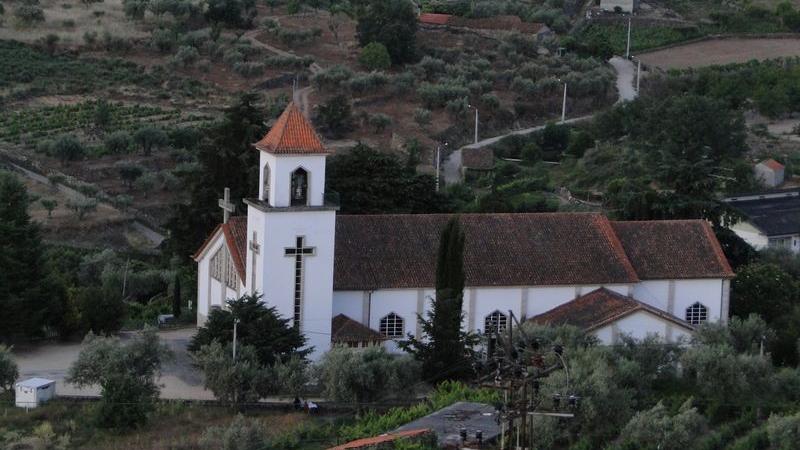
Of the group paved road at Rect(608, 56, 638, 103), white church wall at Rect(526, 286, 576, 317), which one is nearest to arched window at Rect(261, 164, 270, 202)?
white church wall at Rect(526, 286, 576, 317)

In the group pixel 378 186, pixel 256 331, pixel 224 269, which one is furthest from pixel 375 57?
pixel 256 331

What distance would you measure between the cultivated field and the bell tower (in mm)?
57814

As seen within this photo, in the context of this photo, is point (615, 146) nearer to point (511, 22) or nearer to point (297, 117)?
point (511, 22)

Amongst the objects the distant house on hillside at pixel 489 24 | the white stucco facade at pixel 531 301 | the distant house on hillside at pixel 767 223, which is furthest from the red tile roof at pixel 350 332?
the distant house on hillside at pixel 489 24

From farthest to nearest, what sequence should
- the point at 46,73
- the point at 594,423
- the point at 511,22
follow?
the point at 511,22 < the point at 46,73 < the point at 594,423

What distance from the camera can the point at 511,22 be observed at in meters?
113

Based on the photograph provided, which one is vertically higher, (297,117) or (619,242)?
(297,117)

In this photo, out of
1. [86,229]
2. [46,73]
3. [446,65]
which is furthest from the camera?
[446,65]

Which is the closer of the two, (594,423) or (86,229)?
(594,423)

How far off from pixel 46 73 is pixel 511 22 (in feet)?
101

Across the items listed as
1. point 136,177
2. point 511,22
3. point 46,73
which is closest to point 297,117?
point 136,177

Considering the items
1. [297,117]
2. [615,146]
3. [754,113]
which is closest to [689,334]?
[297,117]

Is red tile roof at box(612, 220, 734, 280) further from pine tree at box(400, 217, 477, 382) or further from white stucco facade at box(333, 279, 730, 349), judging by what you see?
pine tree at box(400, 217, 477, 382)

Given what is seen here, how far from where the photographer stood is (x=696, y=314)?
5788 centimetres
